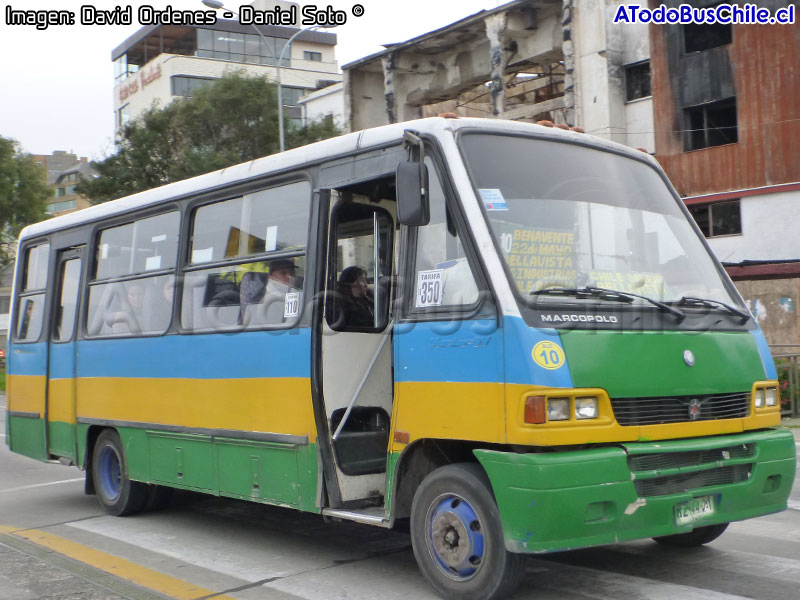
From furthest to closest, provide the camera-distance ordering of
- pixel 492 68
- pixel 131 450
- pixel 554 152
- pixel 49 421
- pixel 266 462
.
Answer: pixel 492 68
pixel 49 421
pixel 131 450
pixel 266 462
pixel 554 152

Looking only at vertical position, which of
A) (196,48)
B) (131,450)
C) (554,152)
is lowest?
(131,450)

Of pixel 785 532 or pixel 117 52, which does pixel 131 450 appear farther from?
pixel 117 52

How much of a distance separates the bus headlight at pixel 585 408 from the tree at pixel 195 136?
28065 millimetres

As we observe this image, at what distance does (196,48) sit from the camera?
204 ft

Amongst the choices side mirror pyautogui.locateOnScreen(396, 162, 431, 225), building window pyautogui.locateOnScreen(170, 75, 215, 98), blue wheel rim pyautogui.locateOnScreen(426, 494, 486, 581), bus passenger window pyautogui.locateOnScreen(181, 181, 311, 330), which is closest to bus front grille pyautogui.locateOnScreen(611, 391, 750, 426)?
blue wheel rim pyautogui.locateOnScreen(426, 494, 486, 581)

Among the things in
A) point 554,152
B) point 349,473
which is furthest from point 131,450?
point 554,152

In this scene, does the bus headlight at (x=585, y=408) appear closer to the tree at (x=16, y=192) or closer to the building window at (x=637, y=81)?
→ the building window at (x=637, y=81)

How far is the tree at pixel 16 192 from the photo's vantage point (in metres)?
46.5

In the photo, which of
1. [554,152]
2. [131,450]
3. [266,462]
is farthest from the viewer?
[131,450]

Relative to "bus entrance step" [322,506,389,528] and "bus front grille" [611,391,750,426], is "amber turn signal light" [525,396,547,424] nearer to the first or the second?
"bus front grille" [611,391,750,426]

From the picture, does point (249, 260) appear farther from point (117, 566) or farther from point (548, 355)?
point (548, 355)

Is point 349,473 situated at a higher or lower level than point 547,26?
lower

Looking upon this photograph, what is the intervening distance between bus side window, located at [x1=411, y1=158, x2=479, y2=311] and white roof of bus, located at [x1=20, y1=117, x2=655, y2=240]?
1.00ft

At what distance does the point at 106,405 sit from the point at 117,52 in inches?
2457
